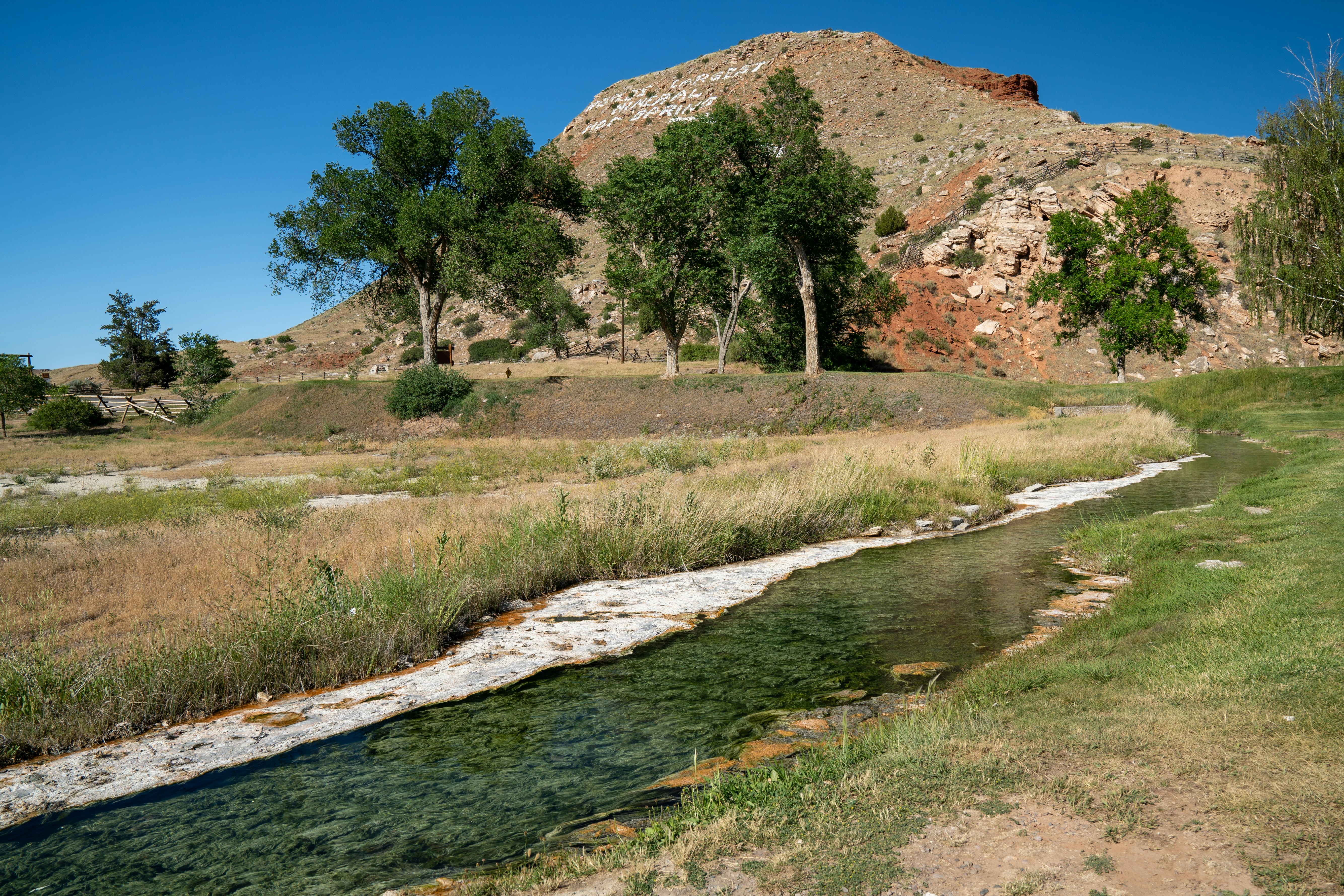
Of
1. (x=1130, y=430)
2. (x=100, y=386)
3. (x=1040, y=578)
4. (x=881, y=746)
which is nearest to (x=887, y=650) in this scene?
(x=881, y=746)

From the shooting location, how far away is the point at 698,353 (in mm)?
57875

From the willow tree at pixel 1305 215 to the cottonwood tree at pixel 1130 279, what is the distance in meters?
15.3

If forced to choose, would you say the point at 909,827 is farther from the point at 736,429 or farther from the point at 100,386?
the point at 100,386

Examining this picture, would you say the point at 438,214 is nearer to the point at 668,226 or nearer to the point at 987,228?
the point at 668,226

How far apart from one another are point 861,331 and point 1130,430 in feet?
75.1

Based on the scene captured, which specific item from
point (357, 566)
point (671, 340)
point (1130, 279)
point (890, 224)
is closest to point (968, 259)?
point (890, 224)

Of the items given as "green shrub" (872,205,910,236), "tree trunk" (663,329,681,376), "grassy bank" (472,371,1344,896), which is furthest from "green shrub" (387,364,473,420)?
"green shrub" (872,205,910,236)

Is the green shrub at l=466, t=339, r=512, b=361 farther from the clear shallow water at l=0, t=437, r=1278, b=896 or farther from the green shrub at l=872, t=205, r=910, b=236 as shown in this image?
the clear shallow water at l=0, t=437, r=1278, b=896

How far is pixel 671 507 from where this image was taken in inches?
494

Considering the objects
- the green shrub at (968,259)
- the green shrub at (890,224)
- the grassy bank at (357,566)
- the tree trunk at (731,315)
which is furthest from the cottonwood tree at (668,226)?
the green shrub at (890,224)

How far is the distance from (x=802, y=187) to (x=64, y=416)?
4883 cm

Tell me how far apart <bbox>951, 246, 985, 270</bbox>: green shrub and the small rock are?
5286 centimetres

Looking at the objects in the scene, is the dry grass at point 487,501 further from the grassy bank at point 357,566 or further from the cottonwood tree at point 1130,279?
the cottonwood tree at point 1130,279

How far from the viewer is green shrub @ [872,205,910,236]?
63500mm
